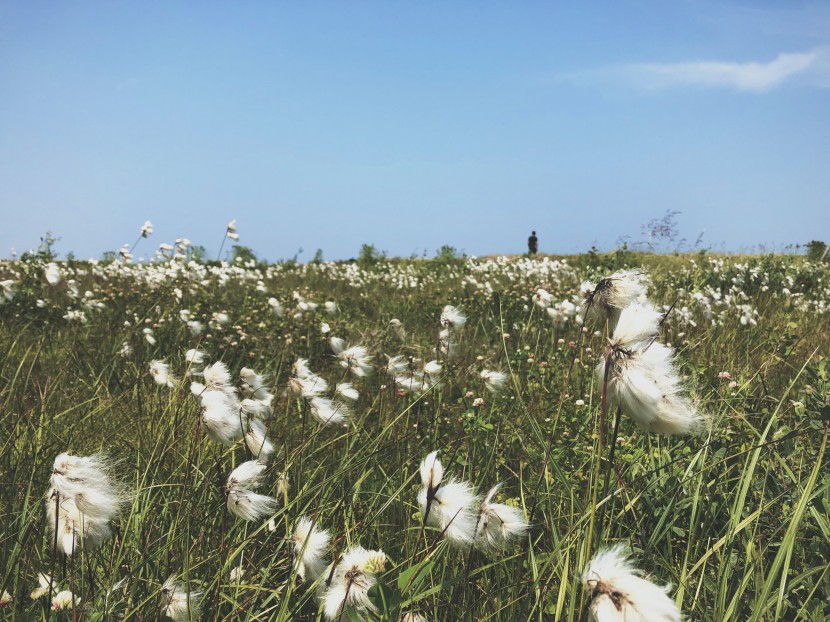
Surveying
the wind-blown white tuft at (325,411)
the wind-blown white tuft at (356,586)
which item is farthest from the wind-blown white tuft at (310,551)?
the wind-blown white tuft at (325,411)

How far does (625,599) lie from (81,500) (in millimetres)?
1228

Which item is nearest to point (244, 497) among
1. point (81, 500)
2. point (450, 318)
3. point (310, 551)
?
point (310, 551)

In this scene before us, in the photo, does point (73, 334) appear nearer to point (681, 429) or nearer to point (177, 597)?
point (177, 597)

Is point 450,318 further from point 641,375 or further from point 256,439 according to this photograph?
point 641,375

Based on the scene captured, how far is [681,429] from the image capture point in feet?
4.64

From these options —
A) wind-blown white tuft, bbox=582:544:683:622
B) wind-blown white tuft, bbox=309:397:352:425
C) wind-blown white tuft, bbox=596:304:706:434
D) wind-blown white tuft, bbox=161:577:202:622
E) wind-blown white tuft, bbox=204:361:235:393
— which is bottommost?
wind-blown white tuft, bbox=161:577:202:622

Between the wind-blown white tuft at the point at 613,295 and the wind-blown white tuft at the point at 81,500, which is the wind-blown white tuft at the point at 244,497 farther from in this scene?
the wind-blown white tuft at the point at 613,295

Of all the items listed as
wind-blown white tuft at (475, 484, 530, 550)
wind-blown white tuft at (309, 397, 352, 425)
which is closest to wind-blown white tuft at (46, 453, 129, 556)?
wind-blown white tuft at (475, 484, 530, 550)

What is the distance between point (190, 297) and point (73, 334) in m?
2.60

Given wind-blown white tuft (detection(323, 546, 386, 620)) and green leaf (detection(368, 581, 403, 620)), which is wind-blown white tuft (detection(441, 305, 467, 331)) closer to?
wind-blown white tuft (detection(323, 546, 386, 620))

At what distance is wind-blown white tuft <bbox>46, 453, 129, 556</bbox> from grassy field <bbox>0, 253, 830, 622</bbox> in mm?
67

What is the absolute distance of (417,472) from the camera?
239 centimetres

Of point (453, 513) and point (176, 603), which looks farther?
point (176, 603)

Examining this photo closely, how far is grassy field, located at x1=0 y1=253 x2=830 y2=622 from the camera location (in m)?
1.88
